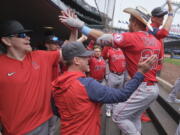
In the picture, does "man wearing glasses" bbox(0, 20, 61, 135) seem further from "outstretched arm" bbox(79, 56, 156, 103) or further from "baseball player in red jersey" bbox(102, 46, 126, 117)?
"baseball player in red jersey" bbox(102, 46, 126, 117)

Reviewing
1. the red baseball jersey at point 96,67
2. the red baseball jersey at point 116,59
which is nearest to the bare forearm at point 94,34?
the red baseball jersey at point 96,67

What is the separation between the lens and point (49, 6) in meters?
3.15

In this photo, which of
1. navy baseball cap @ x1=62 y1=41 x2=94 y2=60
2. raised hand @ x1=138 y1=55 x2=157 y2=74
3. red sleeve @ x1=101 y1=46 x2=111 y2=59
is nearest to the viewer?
raised hand @ x1=138 y1=55 x2=157 y2=74

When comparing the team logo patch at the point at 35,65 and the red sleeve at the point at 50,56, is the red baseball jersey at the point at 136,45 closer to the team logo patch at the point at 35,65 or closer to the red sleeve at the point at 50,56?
the red sleeve at the point at 50,56

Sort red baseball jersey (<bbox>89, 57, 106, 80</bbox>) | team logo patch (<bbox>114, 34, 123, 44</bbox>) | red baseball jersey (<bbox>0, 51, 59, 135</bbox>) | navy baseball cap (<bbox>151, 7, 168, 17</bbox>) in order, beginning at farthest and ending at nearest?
red baseball jersey (<bbox>89, 57, 106, 80</bbox>) → navy baseball cap (<bbox>151, 7, 168, 17</bbox>) → team logo patch (<bbox>114, 34, 123, 44</bbox>) → red baseball jersey (<bbox>0, 51, 59, 135</bbox>)

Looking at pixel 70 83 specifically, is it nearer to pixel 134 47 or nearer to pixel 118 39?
pixel 118 39

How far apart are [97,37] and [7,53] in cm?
98

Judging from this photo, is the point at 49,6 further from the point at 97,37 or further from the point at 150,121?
the point at 150,121

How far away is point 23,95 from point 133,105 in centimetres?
133

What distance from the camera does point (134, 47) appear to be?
216 centimetres

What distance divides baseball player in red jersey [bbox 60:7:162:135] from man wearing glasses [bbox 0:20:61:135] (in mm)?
533

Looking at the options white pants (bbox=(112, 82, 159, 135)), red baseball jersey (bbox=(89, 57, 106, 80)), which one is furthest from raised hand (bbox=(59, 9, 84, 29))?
red baseball jersey (bbox=(89, 57, 106, 80))

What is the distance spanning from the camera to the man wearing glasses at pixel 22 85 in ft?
5.98

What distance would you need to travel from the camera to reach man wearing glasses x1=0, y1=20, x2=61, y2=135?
182 centimetres
